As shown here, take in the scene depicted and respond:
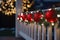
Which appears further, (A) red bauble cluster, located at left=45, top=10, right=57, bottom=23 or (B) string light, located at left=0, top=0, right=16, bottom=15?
(B) string light, located at left=0, top=0, right=16, bottom=15

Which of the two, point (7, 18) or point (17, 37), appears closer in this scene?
point (17, 37)

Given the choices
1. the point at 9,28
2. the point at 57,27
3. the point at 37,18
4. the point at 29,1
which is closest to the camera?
the point at 57,27

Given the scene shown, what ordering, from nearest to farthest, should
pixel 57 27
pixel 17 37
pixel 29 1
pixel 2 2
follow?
pixel 57 27 → pixel 17 37 → pixel 29 1 → pixel 2 2

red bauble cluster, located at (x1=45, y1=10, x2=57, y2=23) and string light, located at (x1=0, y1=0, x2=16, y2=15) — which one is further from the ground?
red bauble cluster, located at (x1=45, y1=10, x2=57, y2=23)

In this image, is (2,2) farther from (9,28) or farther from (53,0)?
(53,0)

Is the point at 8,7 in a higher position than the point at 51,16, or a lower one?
lower

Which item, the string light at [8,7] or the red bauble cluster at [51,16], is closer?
the red bauble cluster at [51,16]

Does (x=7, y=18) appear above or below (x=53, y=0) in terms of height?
below

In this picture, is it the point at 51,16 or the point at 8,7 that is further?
the point at 8,7

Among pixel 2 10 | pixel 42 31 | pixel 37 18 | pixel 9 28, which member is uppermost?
pixel 37 18

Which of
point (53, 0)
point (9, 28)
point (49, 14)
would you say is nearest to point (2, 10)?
point (9, 28)

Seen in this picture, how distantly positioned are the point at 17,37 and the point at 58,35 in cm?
744

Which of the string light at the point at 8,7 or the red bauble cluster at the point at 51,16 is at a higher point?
the red bauble cluster at the point at 51,16

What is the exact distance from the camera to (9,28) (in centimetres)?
1536
